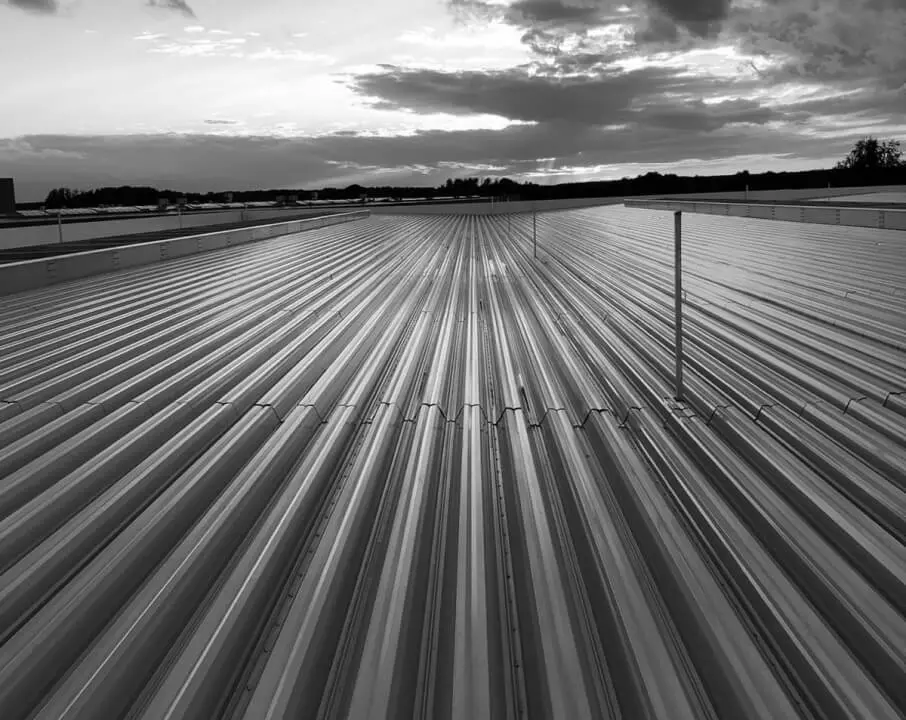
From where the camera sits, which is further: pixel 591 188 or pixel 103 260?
pixel 591 188

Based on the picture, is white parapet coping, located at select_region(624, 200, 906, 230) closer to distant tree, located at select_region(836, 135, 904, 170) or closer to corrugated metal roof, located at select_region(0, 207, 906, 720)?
corrugated metal roof, located at select_region(0, 207, 906, 720)

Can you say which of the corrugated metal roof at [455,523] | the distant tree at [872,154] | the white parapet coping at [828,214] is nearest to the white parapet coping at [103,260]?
the corrugated metal roof at [455,523]

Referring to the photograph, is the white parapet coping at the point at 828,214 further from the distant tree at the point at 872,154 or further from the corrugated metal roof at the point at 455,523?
the distant tree at the point at 872,154

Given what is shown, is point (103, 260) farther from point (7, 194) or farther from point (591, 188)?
point (591, 188)

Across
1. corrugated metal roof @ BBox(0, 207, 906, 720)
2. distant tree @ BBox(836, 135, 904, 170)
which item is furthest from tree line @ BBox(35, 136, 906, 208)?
corrugated metal roof @ BBox(0, 207, 906, 720)

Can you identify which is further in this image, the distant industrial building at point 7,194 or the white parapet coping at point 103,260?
the distant industrial building at point 7,194

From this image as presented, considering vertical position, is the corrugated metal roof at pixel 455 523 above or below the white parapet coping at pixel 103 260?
below

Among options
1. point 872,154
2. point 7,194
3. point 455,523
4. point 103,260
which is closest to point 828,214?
point 455,523

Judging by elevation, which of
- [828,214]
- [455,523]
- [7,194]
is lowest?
[455,523]
